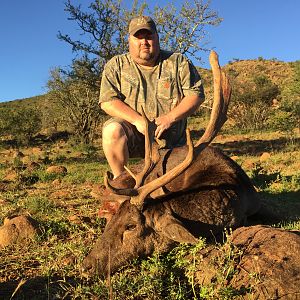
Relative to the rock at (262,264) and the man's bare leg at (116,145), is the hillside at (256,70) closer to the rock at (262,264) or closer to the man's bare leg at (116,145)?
the man's bare leg at (116,145)

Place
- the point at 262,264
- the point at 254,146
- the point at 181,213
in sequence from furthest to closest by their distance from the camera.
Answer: the point at 254,146
the point at 181,213
the point at 262,264

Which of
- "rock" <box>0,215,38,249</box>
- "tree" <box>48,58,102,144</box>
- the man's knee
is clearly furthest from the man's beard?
"tree" <box>48,58,102,144</box>

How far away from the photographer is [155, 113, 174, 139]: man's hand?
4.63 meters

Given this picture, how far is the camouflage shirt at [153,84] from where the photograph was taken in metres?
5.10

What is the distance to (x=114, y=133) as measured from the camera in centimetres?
465

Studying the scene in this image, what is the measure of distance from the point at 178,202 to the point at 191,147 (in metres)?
0.57

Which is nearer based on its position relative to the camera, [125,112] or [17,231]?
[17,231]

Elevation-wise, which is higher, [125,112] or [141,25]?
[141,25]

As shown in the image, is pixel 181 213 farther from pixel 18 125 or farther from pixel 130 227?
pixel 18 125

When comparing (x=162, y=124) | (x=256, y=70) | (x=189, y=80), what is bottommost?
(x=162, y=124)

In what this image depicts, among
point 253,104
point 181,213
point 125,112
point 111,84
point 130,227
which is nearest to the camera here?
point 130,227

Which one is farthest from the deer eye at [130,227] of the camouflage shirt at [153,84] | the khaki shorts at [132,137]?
the camouflage shirt at [153,84]

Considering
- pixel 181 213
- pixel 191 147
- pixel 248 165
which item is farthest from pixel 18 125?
pixel 191 147

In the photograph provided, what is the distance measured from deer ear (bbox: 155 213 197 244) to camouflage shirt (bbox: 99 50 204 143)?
1865 mm
